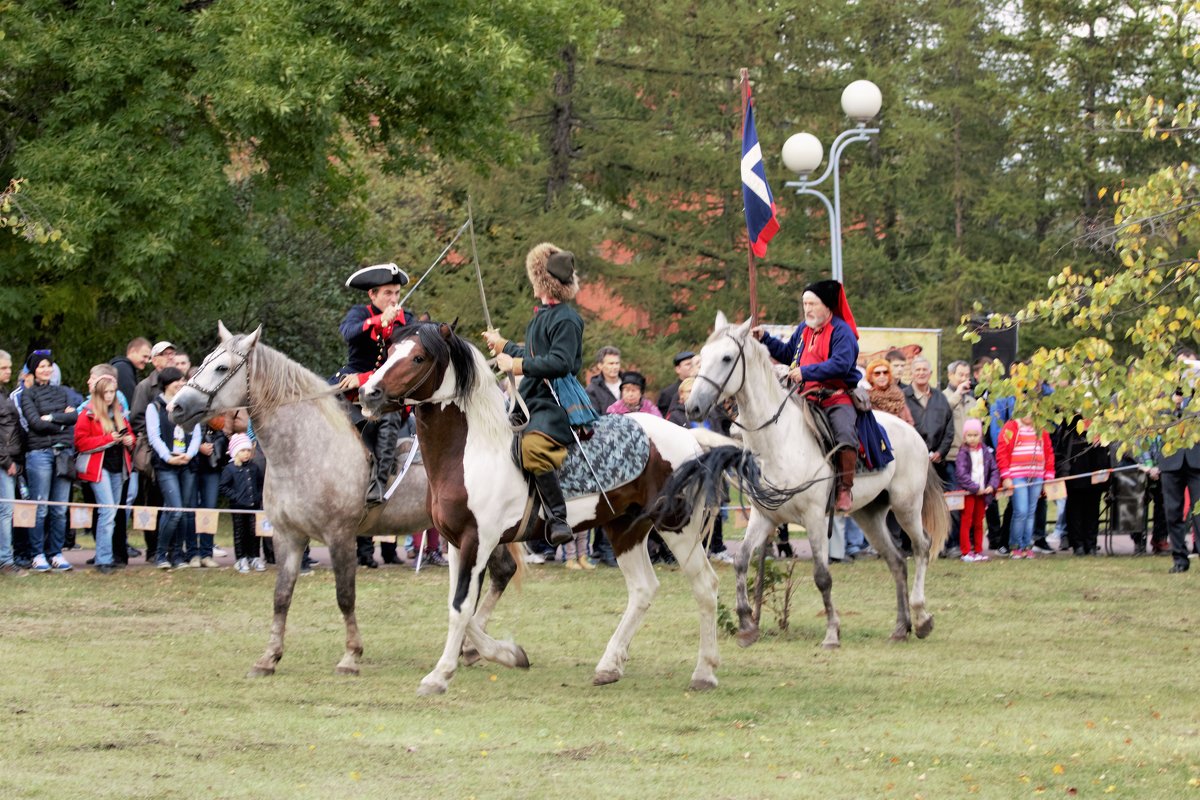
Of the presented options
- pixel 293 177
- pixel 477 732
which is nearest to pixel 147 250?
pixel 293 177

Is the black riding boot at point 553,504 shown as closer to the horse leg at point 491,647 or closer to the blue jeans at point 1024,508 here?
the horse leg at point 491,647

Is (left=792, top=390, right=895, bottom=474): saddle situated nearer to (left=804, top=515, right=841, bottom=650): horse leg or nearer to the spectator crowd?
(left=804, top=515, right=841, bottom=650): horse leg

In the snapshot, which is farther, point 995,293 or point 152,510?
point 995,293

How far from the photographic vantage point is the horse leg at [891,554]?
1341 cm

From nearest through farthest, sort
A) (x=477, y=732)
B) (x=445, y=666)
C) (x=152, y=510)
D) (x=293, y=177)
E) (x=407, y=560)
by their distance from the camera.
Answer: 1. (x=477, y=732)
2. (x=445, y=666)
3. (x=152, y=510)
4. (x=407, y=560)
5. (x=293, y=177)

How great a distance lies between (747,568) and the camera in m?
13.0

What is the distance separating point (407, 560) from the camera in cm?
1975

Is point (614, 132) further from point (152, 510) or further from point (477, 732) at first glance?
point (477, 732)

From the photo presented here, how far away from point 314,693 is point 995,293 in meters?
31.1

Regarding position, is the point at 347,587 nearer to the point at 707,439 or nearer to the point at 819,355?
the point at 707,439

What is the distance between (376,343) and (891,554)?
4.57 m

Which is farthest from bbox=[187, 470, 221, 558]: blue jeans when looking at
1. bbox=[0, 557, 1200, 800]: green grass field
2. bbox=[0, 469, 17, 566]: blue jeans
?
bbox=[0, 557, 1200, 800]: green grass field

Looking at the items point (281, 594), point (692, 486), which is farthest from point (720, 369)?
point (281, 594)

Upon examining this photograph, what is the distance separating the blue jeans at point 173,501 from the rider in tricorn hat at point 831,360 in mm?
7587
